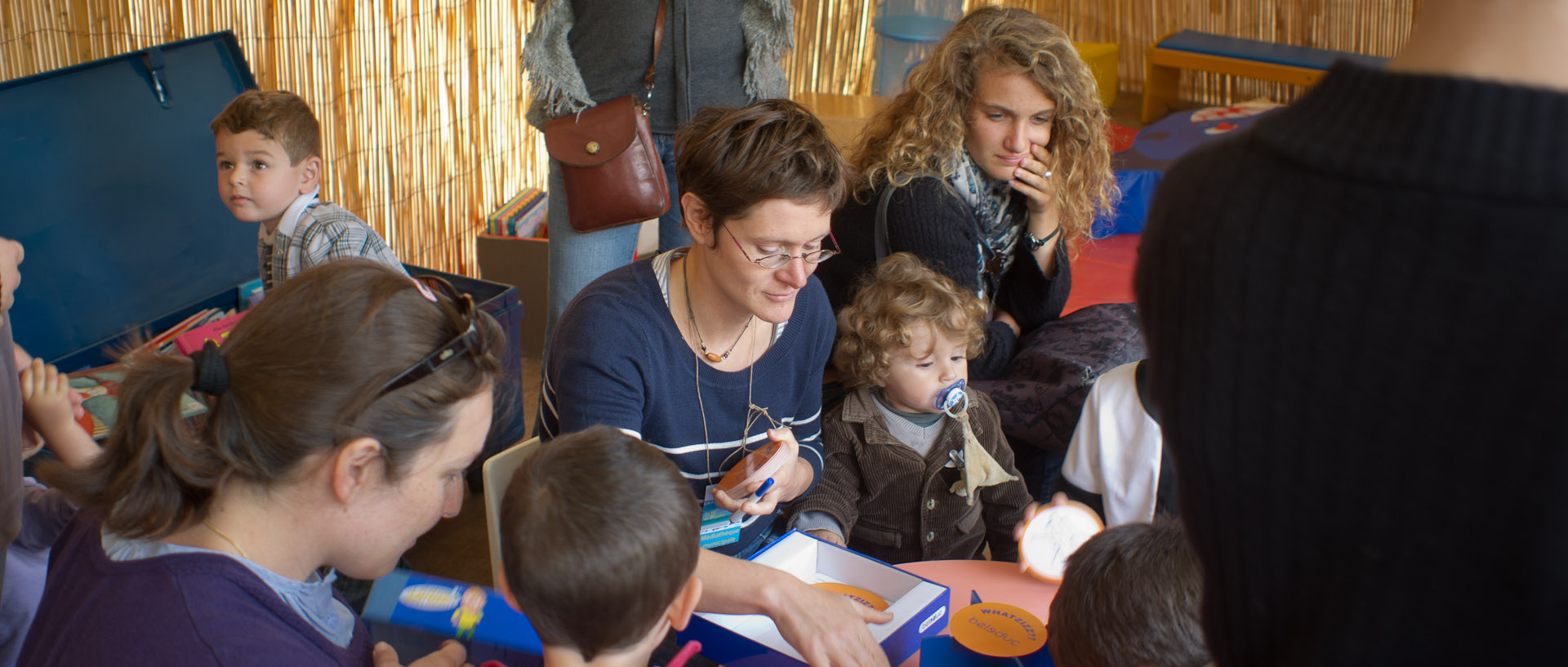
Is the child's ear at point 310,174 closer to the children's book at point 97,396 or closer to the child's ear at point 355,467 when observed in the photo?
the children's book at point 97,396

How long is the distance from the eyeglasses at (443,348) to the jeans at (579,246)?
4.99 feet

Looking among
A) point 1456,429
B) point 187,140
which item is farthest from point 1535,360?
point 187,140

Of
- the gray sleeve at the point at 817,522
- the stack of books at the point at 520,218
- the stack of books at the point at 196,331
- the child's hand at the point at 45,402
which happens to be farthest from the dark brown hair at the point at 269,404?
Result: the stack of books at the point at 520,218

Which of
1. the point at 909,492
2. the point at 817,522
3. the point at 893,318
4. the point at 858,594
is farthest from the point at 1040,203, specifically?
the point at 858,594

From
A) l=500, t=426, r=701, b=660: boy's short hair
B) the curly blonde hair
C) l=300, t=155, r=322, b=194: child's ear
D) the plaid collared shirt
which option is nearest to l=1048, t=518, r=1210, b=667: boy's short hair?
l=500, t=426, r=701, b=660: boy's short hair

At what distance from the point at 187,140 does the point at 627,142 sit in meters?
1.57

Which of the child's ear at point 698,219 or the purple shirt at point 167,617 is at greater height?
the child's ear at point 698,219

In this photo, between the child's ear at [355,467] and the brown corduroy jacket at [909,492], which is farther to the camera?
the brown corduroy jacket at [909,492]

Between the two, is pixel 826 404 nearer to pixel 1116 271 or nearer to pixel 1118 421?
pixel 1118 421

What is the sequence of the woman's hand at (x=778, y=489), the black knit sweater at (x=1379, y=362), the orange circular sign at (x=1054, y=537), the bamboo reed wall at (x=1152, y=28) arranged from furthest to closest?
the bamboo reed wall at (x=1152, y=28), the woman's hand at (x=778, y=489), the orange circular sign at (x=1054, y=537), the black knit sweater at (x=1379, y=362)

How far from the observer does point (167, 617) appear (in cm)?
106

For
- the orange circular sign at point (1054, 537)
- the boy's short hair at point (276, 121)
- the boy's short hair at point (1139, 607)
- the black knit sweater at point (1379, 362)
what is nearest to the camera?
the black knit sweater at point (1379, 362)

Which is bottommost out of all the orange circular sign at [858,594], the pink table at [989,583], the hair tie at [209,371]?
the pink table at [989,583]

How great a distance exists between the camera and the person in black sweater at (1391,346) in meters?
0.41
